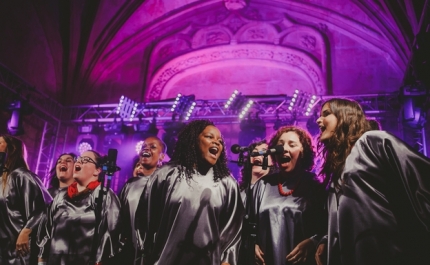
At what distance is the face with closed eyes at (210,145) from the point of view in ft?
11.7

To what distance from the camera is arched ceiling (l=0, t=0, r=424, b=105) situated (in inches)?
416

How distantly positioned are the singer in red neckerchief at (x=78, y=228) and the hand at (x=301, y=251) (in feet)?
7.34

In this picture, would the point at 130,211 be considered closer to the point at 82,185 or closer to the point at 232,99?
the point at 82,185

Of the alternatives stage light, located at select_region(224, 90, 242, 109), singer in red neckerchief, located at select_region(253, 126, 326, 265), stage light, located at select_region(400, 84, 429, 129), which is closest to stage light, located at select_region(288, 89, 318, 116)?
stage light, located at select_region(224, 90, 242, 109)

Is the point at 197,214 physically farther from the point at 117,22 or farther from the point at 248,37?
the point at 117,22

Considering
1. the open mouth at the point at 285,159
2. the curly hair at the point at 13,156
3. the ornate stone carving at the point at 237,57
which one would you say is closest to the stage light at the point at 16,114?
the curly hair at the point at 13,156

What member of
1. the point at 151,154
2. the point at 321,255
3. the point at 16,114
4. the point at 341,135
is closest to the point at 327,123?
the point at 341,135

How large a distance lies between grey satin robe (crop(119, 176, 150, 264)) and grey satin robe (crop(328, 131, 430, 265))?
2739mm

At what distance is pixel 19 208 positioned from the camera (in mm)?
4859

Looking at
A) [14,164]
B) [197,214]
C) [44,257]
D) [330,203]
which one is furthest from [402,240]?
[14,164]

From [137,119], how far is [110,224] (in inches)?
255

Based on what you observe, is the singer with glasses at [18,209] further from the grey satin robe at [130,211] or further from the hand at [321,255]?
the hand at [321,255]

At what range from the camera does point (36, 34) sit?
10.8m

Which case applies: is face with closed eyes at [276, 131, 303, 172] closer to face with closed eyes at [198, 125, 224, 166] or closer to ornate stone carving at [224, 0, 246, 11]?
face with closed eyes at [198, 125, 224, 166]
